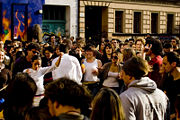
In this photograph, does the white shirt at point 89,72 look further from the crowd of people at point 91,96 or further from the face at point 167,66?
the face at point 167,66

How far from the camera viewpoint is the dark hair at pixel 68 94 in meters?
2.67

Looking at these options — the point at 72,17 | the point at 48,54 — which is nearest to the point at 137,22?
the point at 72,17

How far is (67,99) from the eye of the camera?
2664 mm

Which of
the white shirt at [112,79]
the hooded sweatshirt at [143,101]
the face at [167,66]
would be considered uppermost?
the face at [167,66]

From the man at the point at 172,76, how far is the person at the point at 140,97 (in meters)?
1.27

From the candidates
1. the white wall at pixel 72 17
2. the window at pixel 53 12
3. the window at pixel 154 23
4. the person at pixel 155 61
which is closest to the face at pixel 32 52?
the person at pixel 155 61

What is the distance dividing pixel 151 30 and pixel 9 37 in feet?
45.9

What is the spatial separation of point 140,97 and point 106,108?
2.91ft

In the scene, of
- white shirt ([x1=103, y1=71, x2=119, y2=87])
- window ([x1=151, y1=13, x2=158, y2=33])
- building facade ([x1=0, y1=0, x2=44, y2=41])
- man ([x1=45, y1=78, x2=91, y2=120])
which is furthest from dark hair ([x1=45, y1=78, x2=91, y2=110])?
window ([x1=151, y1=13, x2=158, y2=33])

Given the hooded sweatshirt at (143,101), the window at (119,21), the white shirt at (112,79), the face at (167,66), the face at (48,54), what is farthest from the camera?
the window at (119,21)

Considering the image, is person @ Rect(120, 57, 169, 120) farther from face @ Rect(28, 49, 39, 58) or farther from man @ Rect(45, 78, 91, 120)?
face @ Rect(28, 49, 39, 58)

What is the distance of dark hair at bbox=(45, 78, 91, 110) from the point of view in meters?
2.67

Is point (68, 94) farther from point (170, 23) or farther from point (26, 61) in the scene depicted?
point (170, 23)

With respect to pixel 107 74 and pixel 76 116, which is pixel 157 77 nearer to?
pixel 107 74
